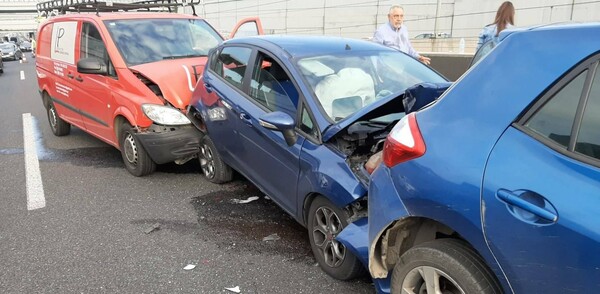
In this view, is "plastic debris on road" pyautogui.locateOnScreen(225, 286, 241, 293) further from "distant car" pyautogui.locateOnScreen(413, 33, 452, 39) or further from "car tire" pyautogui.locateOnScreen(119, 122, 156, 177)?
"distant car" pyautogui.locateOnScreen(413, 33, 452, 39)

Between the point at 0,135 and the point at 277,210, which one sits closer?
the point at 277,210

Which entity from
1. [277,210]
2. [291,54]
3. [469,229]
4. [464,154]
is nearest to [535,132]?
[464,154]

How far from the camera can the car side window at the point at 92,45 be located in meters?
5.44

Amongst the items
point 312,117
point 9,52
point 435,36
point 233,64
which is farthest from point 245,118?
point 9,52

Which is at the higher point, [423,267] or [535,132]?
[535,132]

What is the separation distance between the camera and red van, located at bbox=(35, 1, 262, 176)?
194 inches

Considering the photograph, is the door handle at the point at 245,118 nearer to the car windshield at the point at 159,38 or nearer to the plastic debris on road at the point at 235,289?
the plastic debris on road at the point at 235,289

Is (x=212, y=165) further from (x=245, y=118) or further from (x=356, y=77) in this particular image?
(x=356, y=77)

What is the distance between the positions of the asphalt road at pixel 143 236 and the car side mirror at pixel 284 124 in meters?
0.88

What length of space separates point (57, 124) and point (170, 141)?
3.52m

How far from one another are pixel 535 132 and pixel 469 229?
0.45 meters

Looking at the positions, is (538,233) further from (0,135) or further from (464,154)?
(0,135)

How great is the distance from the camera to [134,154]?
5176 millimetres

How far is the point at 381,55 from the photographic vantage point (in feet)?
12.9
